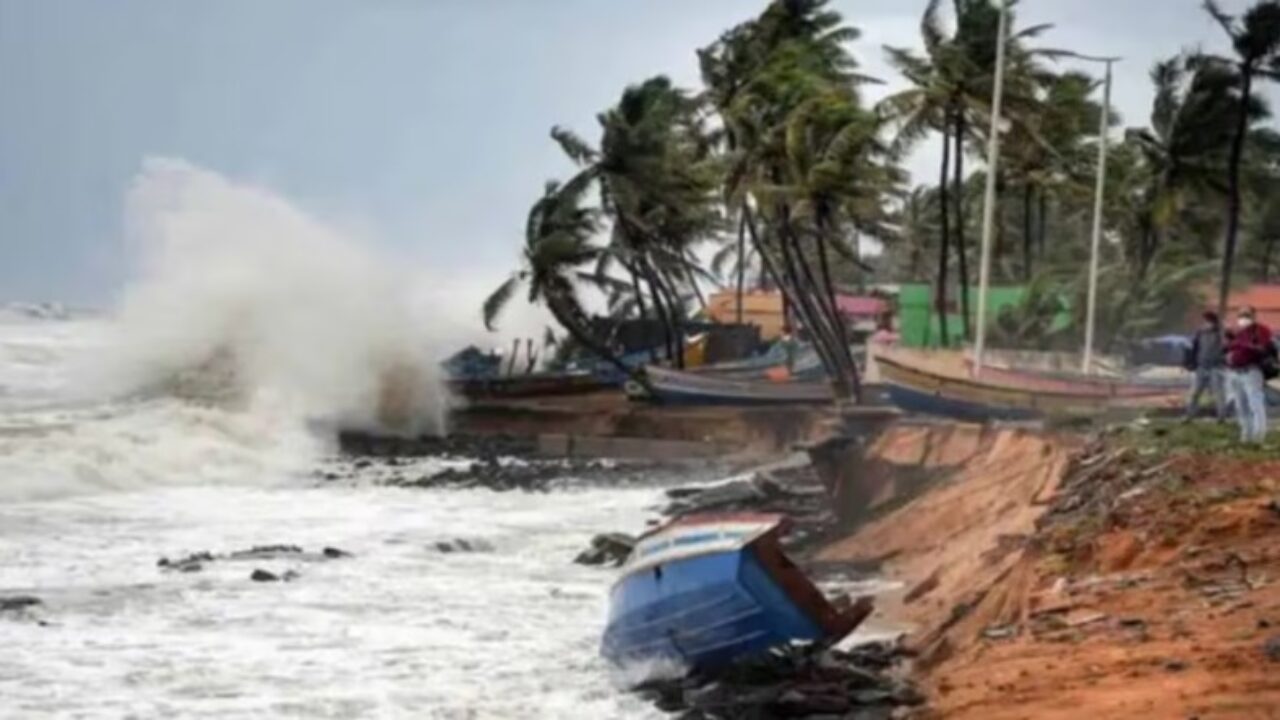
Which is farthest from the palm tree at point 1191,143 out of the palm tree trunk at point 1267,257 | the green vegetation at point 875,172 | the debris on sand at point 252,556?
the debris on sand at point 252,556

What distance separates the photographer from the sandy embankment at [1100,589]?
10.2 metres

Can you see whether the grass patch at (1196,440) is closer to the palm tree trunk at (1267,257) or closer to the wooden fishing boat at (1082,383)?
the wooden fishing boat at (1082,383)

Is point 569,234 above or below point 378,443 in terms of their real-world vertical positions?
above

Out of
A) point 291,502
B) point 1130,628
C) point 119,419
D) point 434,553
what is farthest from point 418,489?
point 1130,628

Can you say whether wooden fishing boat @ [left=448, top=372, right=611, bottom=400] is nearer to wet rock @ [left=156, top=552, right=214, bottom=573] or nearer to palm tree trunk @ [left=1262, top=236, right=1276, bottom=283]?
wet rock @ [left=156, top=552, right=214, bottom=573]

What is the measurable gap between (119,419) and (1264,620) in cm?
3644

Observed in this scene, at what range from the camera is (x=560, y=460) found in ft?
131

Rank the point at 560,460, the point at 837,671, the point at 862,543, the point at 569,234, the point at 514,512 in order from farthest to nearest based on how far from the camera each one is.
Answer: the point at 569,234 < the point at 560,460 < the point at 514,512 < the point at 862,543 < the point at 837,671

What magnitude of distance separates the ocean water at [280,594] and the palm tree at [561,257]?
10.2 metres

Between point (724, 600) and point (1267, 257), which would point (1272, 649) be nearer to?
point (724, 600)

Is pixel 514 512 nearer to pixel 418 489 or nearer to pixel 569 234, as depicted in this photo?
pixel 418 489

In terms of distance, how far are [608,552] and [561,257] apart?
2522 centimetres

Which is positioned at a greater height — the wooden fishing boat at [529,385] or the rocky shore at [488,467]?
the wooden fishing boat at [529,385]

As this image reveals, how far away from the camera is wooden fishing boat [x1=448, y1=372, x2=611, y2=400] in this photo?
48906 mm
